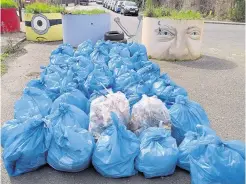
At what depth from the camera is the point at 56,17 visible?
1015cm

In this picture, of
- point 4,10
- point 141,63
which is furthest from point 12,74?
point 4,10

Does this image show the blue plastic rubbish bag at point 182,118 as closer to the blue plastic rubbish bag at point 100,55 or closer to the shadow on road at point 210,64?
the blue plastic rubbish bag at point 100,55

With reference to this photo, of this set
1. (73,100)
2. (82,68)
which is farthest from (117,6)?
(73,100)

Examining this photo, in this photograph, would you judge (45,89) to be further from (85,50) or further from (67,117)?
(85,50)

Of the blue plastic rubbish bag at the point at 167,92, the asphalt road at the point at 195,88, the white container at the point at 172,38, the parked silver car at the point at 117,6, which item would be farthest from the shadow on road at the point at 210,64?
the parked silver car at the point at 117,6

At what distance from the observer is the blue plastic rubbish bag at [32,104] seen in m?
3.58

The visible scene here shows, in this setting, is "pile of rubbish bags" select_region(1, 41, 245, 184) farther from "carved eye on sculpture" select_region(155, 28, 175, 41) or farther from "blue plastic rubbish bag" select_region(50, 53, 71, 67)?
"carved eye on sculpture" select_region(155, 28, 175, 41)

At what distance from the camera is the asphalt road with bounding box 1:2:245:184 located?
9.71 feet

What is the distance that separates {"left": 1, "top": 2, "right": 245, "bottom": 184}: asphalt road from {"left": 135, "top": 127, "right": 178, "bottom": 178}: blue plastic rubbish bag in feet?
0.34

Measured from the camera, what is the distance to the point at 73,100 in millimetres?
3742

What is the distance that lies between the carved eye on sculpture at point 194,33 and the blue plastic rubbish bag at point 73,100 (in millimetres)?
4761

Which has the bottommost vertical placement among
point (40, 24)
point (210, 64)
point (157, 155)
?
point (210, 64)

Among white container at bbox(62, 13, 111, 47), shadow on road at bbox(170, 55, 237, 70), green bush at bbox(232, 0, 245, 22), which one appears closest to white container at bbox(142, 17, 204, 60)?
shadow on road at bbox(170, 55, 237, 70)

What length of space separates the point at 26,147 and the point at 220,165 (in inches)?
68.7
